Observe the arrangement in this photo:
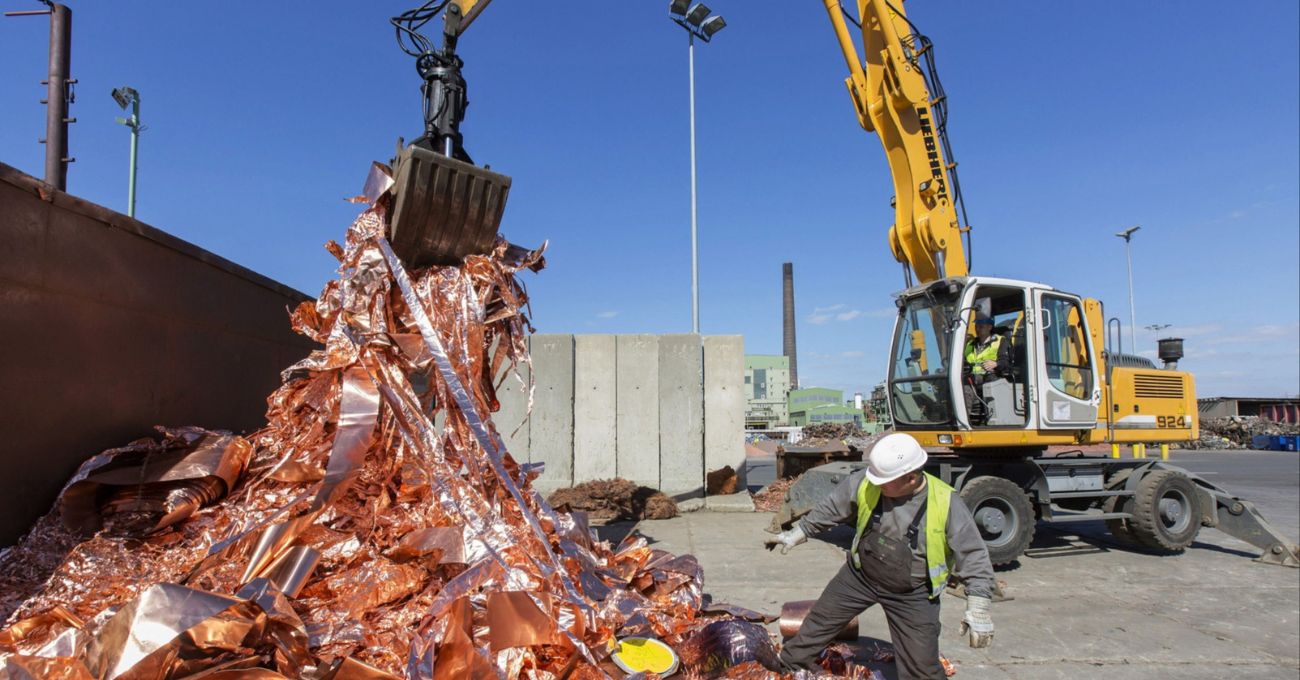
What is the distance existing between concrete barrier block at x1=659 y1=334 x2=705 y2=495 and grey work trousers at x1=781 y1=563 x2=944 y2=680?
6.77 meters

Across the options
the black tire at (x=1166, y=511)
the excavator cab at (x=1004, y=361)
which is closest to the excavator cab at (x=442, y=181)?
the excavator cab at (x=1004, y=361)

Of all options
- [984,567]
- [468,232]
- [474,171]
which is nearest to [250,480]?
[468,232]

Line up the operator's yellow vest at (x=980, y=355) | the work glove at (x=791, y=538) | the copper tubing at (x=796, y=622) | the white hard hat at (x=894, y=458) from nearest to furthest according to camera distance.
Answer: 1. the white hard hat at (x=894, y=458)
2. the work glove at (x=791, y=538)
3. the copper tubing at (x=796, y=622)
4. the operator's yellow vest at (x=980, y=355)

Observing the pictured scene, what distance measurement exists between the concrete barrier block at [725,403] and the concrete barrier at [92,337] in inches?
278

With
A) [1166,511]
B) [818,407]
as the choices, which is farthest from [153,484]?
[818,407]

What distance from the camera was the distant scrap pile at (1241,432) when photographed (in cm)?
3153

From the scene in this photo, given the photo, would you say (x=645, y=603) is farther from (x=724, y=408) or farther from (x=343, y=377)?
(x=724, y=408)

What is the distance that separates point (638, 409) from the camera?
10930 mm

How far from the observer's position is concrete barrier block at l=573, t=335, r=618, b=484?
1080 cm

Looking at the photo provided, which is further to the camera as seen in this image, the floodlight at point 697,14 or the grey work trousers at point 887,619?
the floodlight at point 697,14

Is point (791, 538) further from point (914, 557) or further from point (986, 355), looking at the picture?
point (986, 355)

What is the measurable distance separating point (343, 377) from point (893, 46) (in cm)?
724

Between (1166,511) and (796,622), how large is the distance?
598 cm

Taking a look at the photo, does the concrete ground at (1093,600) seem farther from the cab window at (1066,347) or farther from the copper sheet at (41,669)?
the copper sheet at (41,669)
